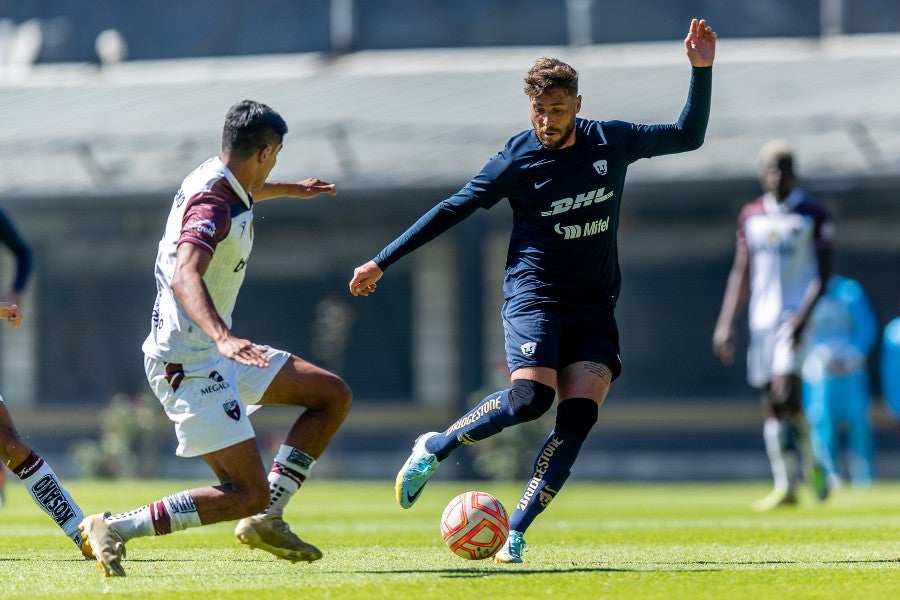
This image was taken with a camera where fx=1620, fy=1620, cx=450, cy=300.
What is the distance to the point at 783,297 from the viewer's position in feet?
40.8

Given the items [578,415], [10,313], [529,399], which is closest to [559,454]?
[578,415]

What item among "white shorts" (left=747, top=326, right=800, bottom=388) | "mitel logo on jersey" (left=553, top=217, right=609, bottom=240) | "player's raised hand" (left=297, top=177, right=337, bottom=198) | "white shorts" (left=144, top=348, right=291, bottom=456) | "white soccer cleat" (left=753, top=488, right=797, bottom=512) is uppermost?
"player's raised hand" (left=297, top=177, right=337, bottom=198)

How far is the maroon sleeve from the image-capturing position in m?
6.29

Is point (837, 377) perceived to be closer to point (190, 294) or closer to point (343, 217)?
point (343, 217)

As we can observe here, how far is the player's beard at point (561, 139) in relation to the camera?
7.34 m

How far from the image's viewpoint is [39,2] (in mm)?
28297

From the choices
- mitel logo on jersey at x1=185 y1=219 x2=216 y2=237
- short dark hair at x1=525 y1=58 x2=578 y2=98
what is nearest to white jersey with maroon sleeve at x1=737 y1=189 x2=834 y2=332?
short dark hair at x1=525 y1=58 x2=578 y2=98

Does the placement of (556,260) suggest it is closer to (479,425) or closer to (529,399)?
(529,399)

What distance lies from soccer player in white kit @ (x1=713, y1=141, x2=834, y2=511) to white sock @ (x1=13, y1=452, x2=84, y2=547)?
6.08 m

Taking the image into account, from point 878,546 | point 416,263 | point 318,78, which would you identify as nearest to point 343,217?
point 416,263

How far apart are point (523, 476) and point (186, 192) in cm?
1209

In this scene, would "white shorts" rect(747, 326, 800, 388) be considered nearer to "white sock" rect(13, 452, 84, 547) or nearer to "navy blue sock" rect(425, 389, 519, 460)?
"navy blue sock" rect(425, 389, 519, 460)

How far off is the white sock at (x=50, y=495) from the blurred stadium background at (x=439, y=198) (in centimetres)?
1090

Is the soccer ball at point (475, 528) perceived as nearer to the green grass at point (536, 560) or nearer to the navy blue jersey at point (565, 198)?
the green grass at point (536, 560)
